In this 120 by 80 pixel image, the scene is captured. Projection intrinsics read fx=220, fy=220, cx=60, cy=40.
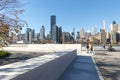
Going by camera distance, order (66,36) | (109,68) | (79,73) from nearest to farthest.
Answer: (79,73), (109,68), (66,36)

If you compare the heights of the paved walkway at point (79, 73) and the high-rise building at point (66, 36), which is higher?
the high-rise building at point (66, 36)

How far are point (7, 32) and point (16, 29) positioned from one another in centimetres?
73

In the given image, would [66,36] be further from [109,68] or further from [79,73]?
[79,73]

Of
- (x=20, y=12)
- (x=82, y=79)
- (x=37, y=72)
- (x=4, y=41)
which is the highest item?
(x=20, y=12)

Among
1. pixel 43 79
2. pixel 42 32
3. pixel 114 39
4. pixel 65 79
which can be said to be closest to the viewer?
pixel 43 79

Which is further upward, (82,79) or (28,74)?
(28,74)

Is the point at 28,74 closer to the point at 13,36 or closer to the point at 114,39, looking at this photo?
the point at 13,36

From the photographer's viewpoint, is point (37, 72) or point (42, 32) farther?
point (42, 32)

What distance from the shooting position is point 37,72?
20.0 ft

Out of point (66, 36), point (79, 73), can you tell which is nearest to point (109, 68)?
point (79, 73)

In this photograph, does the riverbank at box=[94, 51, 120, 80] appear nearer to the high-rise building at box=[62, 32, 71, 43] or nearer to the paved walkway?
the paved walkway

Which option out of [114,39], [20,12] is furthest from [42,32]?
[20,12]

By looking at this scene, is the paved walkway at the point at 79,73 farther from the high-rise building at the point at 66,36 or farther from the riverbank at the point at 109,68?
the high-rise building at the point at 66,36

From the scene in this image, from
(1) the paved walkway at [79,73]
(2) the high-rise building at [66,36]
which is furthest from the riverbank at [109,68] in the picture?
(2) the high-rise building at [66,36]
